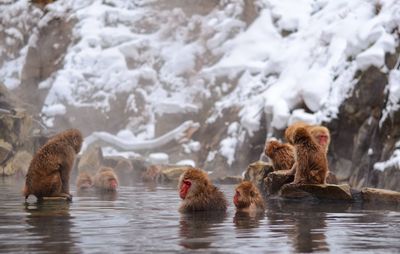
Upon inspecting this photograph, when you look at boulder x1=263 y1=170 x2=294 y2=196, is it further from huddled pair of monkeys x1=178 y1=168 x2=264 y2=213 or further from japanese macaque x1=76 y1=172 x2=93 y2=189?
japanese macaque x1=76 y1=172 x2=93 y2=189

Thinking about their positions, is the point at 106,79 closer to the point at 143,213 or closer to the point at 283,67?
the point at 283,67

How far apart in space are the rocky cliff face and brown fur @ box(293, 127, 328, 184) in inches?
178

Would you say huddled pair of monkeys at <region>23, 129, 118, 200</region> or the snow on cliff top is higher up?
the snow on cliff top

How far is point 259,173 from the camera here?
13172mm

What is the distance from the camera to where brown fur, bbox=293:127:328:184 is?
1046 cm

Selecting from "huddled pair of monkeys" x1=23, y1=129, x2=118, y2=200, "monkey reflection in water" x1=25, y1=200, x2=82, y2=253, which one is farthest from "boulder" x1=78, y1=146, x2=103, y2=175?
"monkey reflection in water" x1=25, y1=200, x2=82, y2=253

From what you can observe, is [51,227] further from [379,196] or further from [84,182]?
[84,182]

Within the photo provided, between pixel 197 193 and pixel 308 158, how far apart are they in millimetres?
2328

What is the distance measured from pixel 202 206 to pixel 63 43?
23.1m

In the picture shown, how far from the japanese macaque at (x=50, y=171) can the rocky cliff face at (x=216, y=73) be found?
7097 mm

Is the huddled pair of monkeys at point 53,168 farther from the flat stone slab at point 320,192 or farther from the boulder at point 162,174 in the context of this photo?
the boulder at point 162,174

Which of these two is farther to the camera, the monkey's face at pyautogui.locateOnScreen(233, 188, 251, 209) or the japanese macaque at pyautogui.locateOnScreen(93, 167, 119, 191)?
the japanese macaque at pyautogui.locateOnScreen(93, 167, 119, 191)

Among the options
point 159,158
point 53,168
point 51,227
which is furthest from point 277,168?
point 159,158

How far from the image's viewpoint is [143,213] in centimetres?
890
